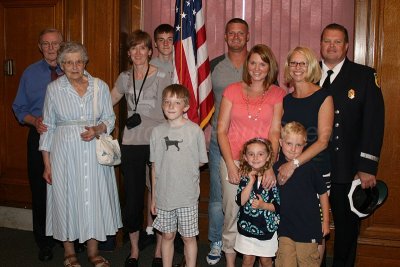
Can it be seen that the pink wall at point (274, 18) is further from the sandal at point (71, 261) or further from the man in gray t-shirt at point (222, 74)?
the sandal at point (71, 261)

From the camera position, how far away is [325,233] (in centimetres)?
303

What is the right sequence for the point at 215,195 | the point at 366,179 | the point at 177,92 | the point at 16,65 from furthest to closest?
the point at 16,65 < the point at 215,195 < the point at 366,179 < the point at 177,92

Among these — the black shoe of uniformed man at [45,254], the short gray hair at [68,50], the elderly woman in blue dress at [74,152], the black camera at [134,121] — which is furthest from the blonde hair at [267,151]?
the black shoe of uniformed man at [45,254]

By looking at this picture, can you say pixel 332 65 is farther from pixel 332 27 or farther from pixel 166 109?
pixel 166 109

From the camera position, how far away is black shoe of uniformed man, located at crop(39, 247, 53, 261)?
4.07m

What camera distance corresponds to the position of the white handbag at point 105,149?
11.7 feet

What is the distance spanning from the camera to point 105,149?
3564 millimetres

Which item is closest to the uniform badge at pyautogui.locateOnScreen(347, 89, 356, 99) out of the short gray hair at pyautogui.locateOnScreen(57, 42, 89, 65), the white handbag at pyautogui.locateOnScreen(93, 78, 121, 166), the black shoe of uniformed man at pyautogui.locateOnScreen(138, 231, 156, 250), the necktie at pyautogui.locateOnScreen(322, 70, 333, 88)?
the necktie at pyautogui.locateOnScreen(322, 70, 333, 88)

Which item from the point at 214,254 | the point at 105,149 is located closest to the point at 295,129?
the point at 105,149

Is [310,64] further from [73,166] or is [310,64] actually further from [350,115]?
[73,166]

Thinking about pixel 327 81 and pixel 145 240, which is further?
pixel 145 240

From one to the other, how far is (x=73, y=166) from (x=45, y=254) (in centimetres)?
97

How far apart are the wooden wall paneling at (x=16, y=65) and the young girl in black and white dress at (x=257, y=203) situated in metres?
2.46

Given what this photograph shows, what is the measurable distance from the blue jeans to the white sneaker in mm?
44
